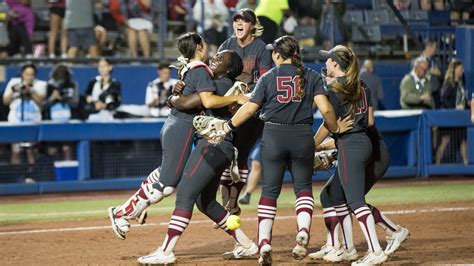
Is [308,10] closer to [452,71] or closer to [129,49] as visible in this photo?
[452,71]

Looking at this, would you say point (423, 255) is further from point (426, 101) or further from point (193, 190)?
point (426, 101)

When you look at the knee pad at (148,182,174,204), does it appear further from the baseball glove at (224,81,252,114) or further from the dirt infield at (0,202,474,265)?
the baseball glove at (224,81,252,114)

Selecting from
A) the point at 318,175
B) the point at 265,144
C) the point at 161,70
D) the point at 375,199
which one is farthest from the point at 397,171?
the point at 265,144

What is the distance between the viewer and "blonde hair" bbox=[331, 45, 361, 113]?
8164 millimetres

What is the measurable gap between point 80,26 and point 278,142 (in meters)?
9.63

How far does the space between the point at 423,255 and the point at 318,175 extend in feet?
25.2

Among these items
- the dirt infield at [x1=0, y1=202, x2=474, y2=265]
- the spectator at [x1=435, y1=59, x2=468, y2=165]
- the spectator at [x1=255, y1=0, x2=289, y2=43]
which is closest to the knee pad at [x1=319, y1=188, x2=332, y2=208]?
the dirt infield at [x1=0, y1=202, x2=474, y2=265]

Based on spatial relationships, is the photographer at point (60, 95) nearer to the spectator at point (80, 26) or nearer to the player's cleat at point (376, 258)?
the spectator at point (80, 26)

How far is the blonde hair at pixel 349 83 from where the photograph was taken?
816 centimetres

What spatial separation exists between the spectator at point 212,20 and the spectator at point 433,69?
391 centimetres

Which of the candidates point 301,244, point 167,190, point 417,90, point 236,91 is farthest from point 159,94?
point 301,244

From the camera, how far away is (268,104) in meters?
8.19

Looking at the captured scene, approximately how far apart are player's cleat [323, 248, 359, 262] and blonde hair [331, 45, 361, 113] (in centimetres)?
132

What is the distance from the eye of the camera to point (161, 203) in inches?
579
